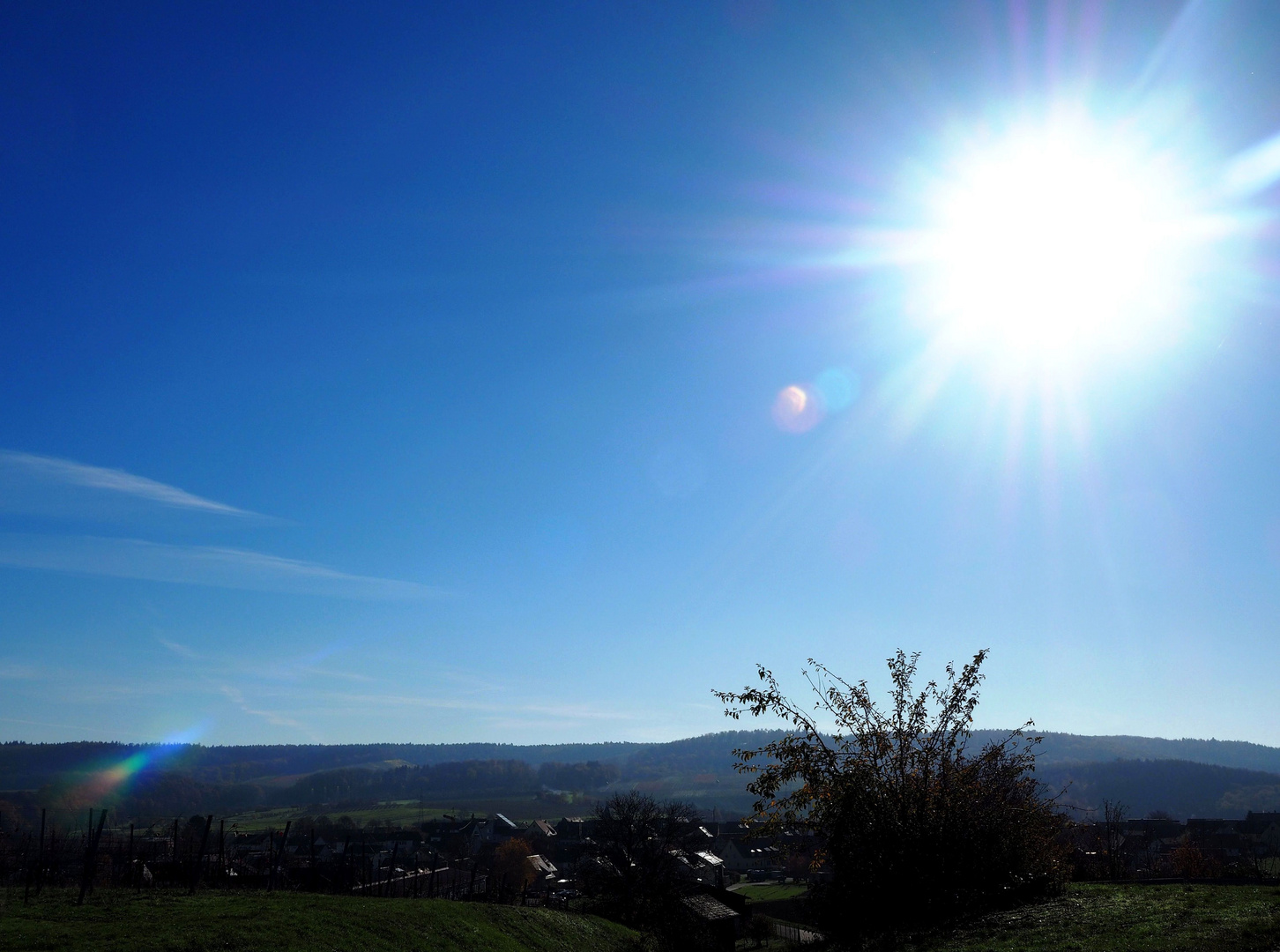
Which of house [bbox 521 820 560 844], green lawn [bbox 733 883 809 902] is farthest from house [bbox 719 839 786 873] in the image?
house [bbox 521 820 560 844]

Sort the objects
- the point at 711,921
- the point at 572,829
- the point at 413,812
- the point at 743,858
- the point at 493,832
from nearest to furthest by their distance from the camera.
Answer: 1. the point at 711,921
2. the point at 743,858
3. the point at 572,829
4. the point at 493,832
5. the point at 413,812

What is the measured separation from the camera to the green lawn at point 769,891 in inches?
2490

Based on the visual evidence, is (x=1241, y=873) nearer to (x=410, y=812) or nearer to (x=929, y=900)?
(x=929, y=900)

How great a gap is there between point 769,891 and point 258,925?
59671 mm

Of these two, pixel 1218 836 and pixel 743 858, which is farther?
pixel 743 858

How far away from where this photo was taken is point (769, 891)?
68.3 meters

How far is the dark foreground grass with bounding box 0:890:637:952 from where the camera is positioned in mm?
15859

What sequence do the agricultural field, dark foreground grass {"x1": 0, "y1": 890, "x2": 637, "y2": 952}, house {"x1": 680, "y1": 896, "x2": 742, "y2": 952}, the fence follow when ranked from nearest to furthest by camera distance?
dark foreground grass {"x1": 0, "y1": 890, "x2": 637, "y2": 952}
house {"x1": 680, "y1": 896, "x2": 742, "y2": 952}
the fence
the agricultural field

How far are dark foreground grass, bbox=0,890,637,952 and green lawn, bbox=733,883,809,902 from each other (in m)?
39.9

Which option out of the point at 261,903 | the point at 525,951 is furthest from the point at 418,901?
the point at 261,903

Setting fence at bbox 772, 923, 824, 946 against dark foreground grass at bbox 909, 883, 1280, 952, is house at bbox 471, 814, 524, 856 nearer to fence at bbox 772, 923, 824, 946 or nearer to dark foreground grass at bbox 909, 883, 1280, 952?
fence at bbox 772, 923, 824, 946

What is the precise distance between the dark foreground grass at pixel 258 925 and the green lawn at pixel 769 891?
39.9m

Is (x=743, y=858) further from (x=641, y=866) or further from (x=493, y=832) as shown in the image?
(x=641, y=866)

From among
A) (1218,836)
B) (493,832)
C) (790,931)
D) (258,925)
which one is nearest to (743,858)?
(493,832)
